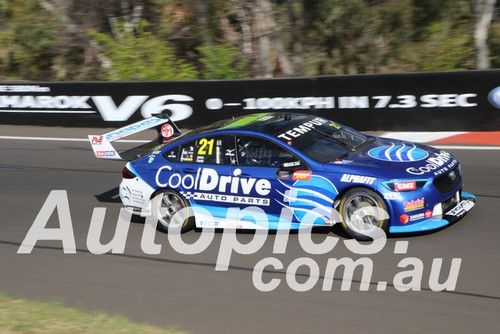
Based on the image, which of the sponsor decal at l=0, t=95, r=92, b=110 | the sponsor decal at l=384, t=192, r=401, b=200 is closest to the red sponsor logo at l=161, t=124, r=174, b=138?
the sponsor decal at l=384, t=192, r=401, b=200

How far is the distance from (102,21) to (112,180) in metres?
15.0

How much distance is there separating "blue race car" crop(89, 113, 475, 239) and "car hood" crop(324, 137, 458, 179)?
0.01 m

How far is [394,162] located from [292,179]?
1190 mm

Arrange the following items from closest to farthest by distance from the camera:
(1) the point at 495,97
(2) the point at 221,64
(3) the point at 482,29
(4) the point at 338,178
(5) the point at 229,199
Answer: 1. (4) the point at 338,178
2. (5) the point at 229,199
3. (1) the point at 495,97
4. (3) the point at 482,29
5. (2) the point at 221,64

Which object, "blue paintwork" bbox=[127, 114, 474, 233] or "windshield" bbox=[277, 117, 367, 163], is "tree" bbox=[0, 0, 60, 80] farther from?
"windshield" bbox=[277, 117, 367, 163]

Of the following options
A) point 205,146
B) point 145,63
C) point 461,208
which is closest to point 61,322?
point 205,146

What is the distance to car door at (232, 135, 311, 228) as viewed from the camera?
8.11 m

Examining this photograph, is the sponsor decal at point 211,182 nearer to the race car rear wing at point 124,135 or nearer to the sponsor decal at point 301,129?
the sponsor decal at point 301,129

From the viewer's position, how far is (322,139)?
8539mm

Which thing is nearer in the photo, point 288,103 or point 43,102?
point 288,103

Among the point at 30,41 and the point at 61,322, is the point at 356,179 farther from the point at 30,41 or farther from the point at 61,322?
the point at 30,41

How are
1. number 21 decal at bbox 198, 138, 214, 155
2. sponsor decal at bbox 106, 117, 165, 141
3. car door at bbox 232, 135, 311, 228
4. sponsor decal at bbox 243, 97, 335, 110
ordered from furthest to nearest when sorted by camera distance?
1. sponsor decal at bbox 243, 97, 335, 110
2. sponsor decal at bbox 106, 117, 165, 141
3. number 21 decal at bbox 198, 138, 214, 155
4. car door at bbox 232, 135, 311, 228

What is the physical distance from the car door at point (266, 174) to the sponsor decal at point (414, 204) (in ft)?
3.81

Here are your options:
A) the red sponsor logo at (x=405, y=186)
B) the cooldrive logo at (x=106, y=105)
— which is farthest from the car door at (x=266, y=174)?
the cooldrive logo at (x=106, y=105)
